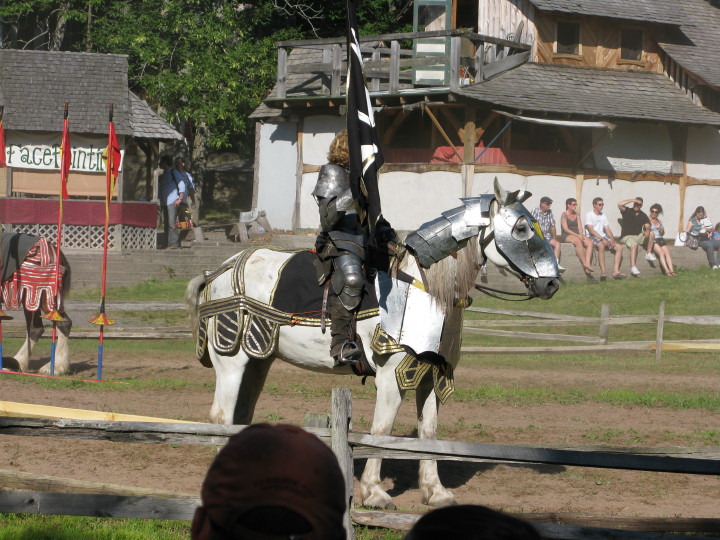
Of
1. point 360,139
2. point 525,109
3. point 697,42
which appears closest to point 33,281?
point 360,139

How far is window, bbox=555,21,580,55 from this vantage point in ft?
89.4

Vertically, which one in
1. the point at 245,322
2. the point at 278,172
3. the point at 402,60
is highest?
the point at 402,60

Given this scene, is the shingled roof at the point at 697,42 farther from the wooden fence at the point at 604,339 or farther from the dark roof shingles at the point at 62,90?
the dark roof shingles at the point at 62,90

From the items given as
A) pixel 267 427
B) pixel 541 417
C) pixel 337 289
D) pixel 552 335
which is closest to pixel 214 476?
pixel 267 427

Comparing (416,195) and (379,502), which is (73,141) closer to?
(416,195)

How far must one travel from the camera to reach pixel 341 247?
7.35m

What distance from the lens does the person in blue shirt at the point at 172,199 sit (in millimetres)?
25656

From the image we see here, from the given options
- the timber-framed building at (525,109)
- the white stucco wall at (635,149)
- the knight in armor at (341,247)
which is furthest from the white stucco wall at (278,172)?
the knight in armor at (341,247)

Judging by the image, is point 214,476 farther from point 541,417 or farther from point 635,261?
point 635,261

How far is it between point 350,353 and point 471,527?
5419 millimetres

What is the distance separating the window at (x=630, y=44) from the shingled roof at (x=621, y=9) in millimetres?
646

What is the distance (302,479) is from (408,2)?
1339 inches

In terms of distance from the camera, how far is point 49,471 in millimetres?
8070

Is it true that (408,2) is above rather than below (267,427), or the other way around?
above
